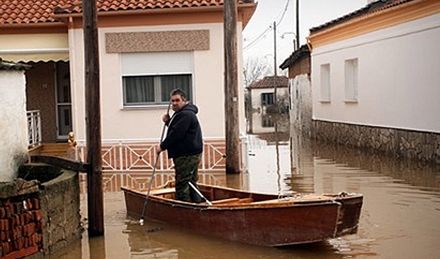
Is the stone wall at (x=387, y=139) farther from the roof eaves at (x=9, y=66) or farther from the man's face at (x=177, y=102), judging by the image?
the roof eaves at (x=9, y=66)

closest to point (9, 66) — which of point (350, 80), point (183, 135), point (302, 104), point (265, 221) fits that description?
point (183, 135)

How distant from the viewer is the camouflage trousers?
10413 mm

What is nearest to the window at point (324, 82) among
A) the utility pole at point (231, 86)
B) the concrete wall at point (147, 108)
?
the concrete wall at point (147, 108)

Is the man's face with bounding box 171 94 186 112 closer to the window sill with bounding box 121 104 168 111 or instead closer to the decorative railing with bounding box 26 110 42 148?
the window sill with bounding box 121 104 168 111

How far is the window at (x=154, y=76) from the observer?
17625 mm

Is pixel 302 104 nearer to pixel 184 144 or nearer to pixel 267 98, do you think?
pixel 184 144

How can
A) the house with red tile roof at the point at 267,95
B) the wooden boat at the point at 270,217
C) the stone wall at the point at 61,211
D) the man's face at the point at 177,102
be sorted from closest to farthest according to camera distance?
the wooden boat at the point at 270,217, the stone wall at the point at 61,211, the man's face at the point at 177,102, the house with red tile roof at the point at 267,95

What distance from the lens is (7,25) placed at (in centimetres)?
1814

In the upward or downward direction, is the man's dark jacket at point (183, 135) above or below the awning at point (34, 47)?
below

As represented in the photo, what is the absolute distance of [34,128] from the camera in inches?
711

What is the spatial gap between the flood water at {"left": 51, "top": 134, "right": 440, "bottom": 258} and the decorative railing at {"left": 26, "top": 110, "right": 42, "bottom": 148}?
2.71m

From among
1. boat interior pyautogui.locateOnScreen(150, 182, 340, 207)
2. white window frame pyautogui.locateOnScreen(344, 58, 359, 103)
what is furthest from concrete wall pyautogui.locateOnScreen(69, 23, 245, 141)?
white window frame pyautogui.locateOnScreen(344, 58, 359, 103)

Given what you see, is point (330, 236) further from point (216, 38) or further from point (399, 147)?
Answer: point (399, 147)

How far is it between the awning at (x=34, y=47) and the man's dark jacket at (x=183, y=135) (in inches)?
351
